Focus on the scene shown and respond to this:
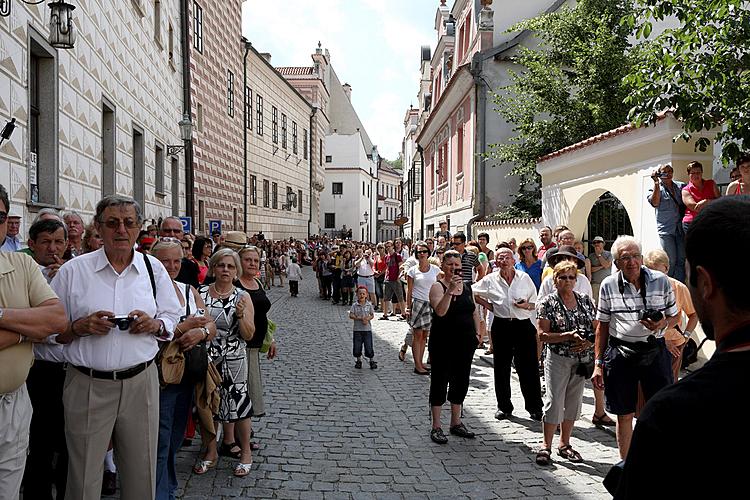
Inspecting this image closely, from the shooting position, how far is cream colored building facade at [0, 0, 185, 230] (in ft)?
24.7

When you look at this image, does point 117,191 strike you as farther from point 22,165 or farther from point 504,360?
point 504,360

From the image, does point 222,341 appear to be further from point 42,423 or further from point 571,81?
point 571,81

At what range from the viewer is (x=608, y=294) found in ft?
16.6

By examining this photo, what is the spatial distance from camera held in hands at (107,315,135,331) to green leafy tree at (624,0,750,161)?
6.91 metres

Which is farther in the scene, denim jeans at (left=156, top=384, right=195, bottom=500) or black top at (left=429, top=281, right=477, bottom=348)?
black top at (left=429, top=281, right=477, bottom=348)

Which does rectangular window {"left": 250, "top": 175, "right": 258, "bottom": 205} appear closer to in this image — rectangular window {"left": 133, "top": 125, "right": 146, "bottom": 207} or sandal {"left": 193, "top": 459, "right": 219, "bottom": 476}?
rectangular window {"left": 133, "top": 125, "right": 146, "bottom": 207}

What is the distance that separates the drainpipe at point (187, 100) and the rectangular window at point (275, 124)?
16265 mm

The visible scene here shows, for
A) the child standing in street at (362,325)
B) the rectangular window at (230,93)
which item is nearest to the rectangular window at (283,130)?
the rectangular window at (230,93)

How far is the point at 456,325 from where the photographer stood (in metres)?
6.20

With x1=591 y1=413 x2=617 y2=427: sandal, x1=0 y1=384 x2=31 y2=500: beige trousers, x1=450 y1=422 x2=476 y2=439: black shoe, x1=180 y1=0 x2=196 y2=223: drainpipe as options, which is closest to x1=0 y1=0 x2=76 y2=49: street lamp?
x1=0 y1=384 x2=31 y2=500: beige trousers

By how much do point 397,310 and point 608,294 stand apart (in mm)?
12217

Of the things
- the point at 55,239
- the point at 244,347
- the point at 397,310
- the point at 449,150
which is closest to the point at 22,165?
the point at 55,239

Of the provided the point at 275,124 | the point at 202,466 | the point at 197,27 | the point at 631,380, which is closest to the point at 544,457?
the point at 631,380

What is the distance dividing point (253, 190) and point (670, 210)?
26225 millimetres
